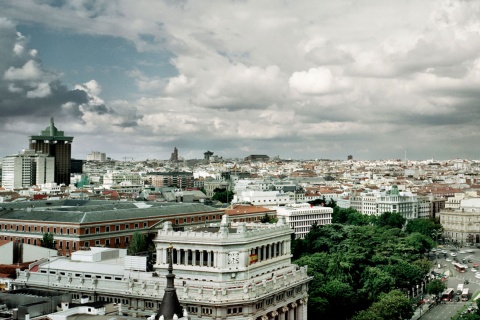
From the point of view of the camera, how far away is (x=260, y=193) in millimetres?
191375

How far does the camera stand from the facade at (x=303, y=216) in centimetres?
16175

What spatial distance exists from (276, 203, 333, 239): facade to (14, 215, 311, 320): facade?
310ft

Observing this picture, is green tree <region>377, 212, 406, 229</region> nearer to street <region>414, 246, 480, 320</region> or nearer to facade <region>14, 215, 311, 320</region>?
street <region>414, 246, 480, 320</region>

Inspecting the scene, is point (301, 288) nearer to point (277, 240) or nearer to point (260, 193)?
point (277, 240)

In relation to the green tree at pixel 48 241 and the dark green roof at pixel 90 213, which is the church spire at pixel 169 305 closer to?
the green tree at pixel 48 241

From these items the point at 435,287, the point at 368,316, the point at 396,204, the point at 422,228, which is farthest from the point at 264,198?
the point at 368,316

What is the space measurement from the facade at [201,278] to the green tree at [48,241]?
32.3 metres

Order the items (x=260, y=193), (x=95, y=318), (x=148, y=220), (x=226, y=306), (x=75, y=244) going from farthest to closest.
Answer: (x=260, y=193), (x=148, y=220), (x=75, y=244), (x=226, y=306), (x=95, y=318)

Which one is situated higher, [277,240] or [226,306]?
[277,240]

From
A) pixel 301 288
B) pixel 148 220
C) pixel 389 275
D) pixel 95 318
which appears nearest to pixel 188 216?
pixel 148 220

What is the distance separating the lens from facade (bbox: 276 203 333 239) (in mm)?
161750

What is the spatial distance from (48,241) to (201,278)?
46.1 m

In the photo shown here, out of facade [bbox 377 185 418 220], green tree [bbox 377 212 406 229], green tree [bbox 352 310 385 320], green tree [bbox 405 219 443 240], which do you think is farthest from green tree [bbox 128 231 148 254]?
facade [bbox 377 185 418 220]

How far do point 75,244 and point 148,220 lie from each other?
637 inches
